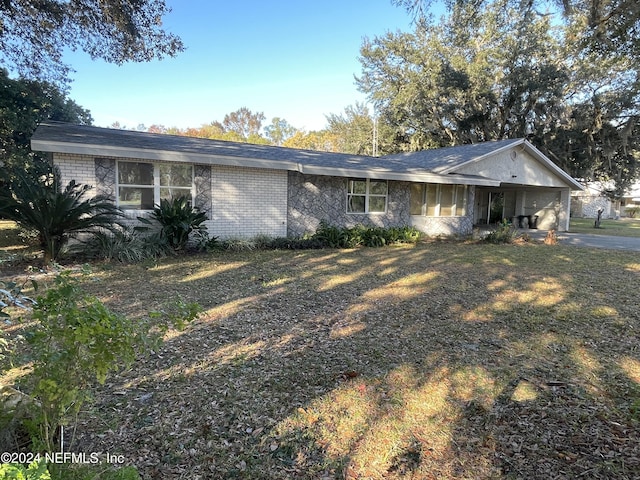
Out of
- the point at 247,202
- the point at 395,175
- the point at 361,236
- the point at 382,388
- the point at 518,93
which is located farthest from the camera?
the point at 518,93

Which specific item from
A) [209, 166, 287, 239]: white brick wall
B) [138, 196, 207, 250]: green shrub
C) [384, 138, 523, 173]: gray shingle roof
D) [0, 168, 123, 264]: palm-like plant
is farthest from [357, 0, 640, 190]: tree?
[0, 168, 123, 264]: palm-like plant

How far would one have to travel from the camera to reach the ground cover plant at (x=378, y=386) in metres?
2.45

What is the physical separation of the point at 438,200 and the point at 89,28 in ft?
41.4

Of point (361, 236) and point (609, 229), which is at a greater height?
point (609, 229)

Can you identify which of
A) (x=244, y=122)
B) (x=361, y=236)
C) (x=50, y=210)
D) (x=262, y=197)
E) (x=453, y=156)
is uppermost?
(x=244, y=122)

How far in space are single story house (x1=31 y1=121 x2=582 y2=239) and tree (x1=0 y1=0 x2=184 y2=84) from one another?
7.26ft

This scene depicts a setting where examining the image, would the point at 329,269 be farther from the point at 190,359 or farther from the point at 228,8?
the point at 228,8

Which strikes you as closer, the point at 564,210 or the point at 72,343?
the point at 72,343

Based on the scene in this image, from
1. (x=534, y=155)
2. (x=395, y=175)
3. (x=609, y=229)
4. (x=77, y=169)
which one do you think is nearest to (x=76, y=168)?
(x=77, y=169)

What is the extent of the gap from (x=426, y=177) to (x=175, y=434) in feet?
40.5

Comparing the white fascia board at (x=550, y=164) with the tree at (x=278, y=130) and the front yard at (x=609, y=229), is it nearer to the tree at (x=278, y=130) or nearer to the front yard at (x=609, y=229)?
the front yard at (x=609, y=229)

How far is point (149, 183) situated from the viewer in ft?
32.5

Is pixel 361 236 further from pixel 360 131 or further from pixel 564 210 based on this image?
pixel 360 131

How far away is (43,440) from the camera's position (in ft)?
6.64
